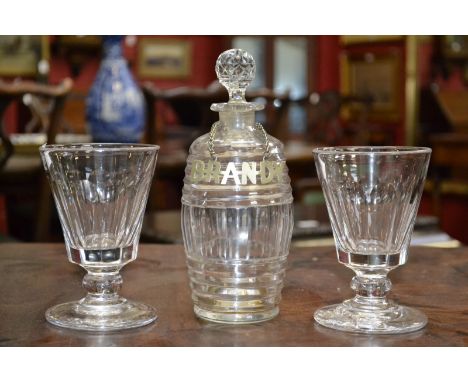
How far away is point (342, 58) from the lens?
7316 mm

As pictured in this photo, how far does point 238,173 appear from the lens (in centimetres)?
68

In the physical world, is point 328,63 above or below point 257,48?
below

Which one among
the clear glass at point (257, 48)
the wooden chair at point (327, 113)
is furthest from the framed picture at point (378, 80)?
the wooden chair at point (327, 113)

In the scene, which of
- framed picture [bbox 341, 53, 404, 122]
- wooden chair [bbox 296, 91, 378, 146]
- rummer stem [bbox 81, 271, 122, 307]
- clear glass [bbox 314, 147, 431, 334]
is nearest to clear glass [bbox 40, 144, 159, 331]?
rummer stem [bbox 81, 271, 122, 307]

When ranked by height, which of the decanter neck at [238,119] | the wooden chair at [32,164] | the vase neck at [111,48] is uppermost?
the vase neck at [111,48]

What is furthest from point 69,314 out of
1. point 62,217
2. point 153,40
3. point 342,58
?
point 153,40

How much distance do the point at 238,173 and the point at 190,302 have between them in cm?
14

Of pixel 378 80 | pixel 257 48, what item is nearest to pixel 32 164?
pixel 378 80

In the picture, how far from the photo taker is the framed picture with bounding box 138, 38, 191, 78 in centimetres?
782

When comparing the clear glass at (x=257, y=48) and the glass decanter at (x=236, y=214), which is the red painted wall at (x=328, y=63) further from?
the glass decanter at (x=236, y=214)

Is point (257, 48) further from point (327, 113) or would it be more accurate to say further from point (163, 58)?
point (327, 113)

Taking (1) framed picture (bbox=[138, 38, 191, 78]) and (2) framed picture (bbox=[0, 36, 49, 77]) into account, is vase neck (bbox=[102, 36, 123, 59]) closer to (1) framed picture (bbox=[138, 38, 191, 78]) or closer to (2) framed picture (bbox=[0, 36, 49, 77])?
(2) framed picture (bbox=[0, 36, 49, 77])

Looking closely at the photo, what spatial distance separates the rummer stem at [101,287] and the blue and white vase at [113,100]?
172cm

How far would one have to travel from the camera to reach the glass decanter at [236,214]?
0.68m
